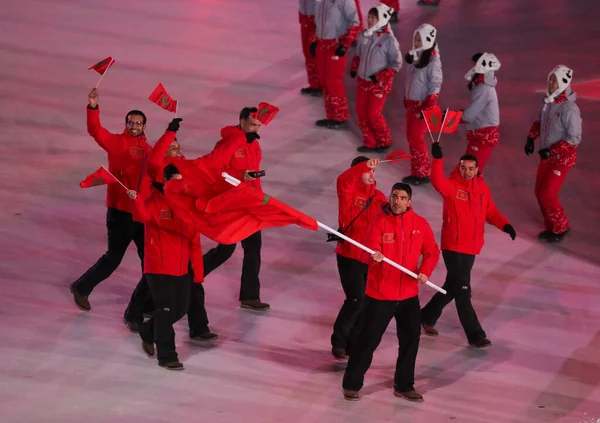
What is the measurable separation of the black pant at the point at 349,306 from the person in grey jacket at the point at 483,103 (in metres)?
3.14

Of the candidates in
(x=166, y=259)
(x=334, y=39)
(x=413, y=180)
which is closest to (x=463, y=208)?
(x=166, y=259)

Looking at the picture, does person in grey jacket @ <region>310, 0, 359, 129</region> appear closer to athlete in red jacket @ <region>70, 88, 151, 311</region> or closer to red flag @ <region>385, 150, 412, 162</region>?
athlete in red jacket @ <region>70, 88, 151, 311</region>

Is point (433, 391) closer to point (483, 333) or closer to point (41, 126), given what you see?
point (483, 333)

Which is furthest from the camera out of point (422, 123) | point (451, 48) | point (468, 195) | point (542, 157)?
point (451, 48)

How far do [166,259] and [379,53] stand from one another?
451 centimetres

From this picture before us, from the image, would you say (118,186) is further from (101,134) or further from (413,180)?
(413,180)

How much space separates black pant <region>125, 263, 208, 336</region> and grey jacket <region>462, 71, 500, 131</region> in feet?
12.1

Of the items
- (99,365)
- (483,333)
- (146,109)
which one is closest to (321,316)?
(483,333)

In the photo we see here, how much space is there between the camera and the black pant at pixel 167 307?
8.88m

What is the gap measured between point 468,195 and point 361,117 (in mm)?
3692

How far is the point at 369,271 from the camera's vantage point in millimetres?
8586

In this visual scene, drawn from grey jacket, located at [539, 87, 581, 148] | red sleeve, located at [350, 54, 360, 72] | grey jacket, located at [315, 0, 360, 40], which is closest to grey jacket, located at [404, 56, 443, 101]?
red sleeve, located at [350, 54, 360, 72]

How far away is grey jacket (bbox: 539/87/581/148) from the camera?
11.1 metres

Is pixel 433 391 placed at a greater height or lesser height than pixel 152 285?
lesser
